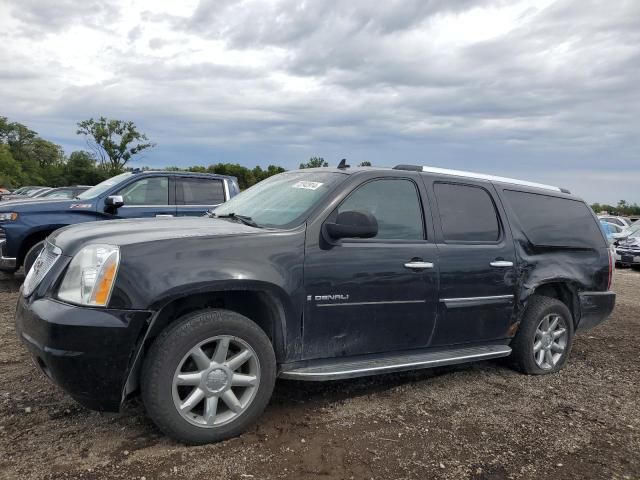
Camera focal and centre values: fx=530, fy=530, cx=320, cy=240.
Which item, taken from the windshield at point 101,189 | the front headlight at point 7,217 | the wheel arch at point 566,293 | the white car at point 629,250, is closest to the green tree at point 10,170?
the windshield at point 101,189

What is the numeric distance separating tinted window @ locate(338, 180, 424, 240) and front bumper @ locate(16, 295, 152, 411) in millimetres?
1713

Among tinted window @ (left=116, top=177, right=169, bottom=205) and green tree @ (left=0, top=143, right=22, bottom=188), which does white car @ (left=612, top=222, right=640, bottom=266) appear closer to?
tinted window @ (left=116, top=177, right=169, bottom=205)

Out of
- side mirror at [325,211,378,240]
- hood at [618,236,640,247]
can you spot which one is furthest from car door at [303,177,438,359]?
hood at [618,236,640,247]

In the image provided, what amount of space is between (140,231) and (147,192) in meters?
5.48

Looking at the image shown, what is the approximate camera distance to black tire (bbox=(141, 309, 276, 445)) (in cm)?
302

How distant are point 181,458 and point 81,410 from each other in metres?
1.02

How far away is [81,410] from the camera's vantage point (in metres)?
3.62

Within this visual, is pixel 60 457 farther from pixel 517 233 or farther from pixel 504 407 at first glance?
pixel 517 233

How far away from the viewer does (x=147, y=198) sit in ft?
28.1

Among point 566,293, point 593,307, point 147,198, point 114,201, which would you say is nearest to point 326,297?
point 566,293

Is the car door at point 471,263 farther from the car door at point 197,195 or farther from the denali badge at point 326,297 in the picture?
the car door at point 197,195

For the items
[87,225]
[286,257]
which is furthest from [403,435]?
[87,225]

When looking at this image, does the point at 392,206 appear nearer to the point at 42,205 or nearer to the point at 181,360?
the point at 181,360

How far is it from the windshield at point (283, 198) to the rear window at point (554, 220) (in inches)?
76.4
